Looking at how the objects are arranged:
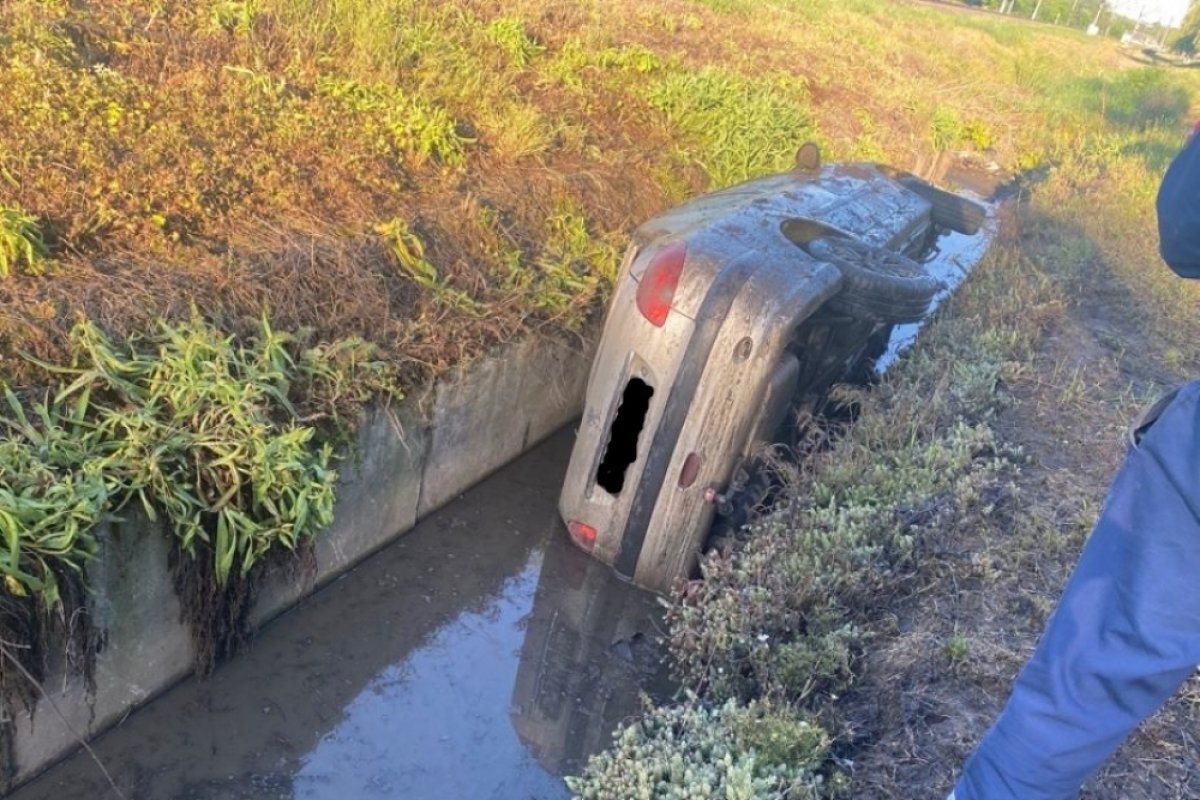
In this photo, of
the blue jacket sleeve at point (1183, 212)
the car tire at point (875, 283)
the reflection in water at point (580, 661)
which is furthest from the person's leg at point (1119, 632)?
the car tire at point (875, 283)

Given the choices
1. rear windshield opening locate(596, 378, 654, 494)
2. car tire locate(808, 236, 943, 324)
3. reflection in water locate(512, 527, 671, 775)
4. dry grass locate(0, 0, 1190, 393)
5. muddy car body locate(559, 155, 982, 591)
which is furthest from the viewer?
car tire locate(808, 236, 943, 324)

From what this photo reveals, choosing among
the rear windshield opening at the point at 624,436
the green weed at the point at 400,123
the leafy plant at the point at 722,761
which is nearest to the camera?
the leafy plant at the point at 722,761

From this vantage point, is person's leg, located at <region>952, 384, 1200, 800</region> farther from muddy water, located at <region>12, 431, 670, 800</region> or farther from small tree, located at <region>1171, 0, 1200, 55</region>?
small tree, located at <region>1171, 0, 1200, 55</region>

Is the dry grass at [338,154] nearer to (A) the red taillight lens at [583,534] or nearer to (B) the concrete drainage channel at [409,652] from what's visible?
(B) the concrete drainage channel at [409,652]

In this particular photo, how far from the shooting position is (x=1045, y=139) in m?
14.1

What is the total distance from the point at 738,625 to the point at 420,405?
1.83 meters

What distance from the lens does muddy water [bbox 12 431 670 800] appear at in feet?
12.1

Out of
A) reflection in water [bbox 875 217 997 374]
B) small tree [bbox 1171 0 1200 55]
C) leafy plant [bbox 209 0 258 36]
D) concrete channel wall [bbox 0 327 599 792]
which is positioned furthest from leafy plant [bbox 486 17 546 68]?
small tree [bbox 1171 0 1200 55]

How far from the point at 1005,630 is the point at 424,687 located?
94.6 inches

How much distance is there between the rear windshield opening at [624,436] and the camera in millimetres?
4793

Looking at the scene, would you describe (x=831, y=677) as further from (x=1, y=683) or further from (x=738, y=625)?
(x=1, y=683)

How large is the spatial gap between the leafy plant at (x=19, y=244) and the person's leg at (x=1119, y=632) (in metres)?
3.84

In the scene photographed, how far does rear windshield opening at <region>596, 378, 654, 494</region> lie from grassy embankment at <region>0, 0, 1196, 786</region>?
0.80m

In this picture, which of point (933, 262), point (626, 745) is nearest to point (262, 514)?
point (626, 745)
